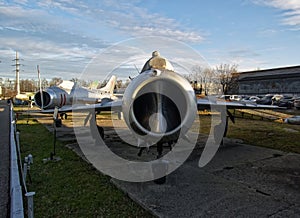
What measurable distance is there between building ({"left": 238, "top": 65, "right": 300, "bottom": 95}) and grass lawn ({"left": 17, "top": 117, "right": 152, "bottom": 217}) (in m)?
51.1

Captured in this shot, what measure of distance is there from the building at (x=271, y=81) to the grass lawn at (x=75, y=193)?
168 feet

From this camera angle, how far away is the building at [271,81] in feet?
159

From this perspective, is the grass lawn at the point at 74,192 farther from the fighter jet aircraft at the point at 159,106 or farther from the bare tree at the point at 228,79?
the bare tree at the point at 228,79

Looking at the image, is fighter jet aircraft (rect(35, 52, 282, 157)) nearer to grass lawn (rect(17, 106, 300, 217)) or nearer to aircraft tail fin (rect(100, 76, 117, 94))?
grass lawn (rect(17, 106, 300, 217))

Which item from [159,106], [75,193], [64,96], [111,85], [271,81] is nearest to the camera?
[75,193]

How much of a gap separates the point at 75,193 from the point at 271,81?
183 ft

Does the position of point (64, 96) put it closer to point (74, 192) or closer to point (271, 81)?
point (74, 192)

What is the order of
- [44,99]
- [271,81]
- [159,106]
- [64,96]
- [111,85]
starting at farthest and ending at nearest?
[271,81] → [111,85] → [64,96] → [44,99] → [159,106]

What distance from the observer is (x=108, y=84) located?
26344 millimetres

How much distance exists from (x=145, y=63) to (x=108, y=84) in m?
21.1

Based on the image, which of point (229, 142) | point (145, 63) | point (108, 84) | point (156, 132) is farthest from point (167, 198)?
point (108, 84)

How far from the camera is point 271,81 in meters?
53.0

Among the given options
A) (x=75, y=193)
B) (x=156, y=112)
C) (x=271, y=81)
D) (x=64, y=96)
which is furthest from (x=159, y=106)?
(x=271, y=81)

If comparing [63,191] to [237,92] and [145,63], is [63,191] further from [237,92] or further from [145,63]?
[237,92]
